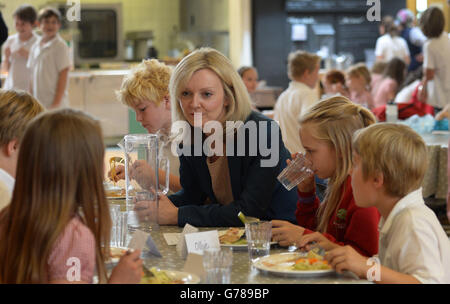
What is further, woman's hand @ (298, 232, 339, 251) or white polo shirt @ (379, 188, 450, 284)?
woman's hand @ (298, 232, 339, 251)

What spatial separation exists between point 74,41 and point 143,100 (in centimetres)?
652

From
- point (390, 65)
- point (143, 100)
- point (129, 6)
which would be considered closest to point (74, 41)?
point (129, 6)

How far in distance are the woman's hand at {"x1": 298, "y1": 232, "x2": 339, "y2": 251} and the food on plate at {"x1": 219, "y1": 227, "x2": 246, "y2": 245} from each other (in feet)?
0.58

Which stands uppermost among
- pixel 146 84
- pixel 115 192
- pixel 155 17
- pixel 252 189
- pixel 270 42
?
pixel 155 17

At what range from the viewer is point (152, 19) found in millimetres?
9656

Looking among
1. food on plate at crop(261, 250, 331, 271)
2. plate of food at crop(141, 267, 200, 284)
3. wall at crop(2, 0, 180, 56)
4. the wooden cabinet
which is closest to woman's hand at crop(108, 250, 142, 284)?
plate of food at crop(141, 267, 200, 284)

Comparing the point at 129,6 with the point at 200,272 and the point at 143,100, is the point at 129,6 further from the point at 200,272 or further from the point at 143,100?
the point at 200,272

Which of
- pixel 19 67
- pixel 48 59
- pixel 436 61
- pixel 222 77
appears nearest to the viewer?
pixel 222 77

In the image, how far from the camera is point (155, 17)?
381 inches

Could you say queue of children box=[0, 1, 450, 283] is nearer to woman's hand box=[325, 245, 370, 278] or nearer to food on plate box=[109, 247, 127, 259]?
woman's hand box=[325, 245, 370, 278]

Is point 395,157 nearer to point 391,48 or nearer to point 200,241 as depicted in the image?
point 200,241

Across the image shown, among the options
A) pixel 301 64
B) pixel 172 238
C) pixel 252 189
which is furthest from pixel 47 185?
pixel 301 64

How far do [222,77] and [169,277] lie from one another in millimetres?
881

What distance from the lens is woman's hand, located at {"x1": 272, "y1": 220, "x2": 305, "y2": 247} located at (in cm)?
178
